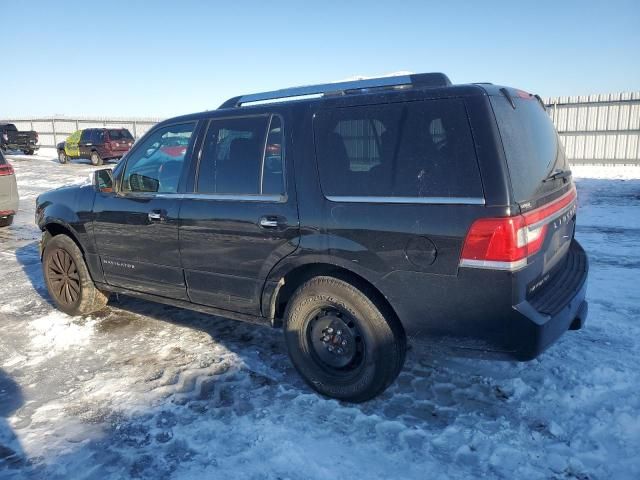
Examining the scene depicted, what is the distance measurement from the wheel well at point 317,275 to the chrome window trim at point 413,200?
449mm

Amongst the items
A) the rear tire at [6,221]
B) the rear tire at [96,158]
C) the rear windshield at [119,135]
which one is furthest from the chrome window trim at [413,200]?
the rear tire at [96,158]

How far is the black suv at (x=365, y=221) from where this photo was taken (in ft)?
8.58

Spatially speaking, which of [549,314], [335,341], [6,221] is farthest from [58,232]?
[6,221]

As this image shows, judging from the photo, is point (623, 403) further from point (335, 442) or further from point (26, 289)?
point (26, 289)

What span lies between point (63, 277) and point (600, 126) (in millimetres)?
20842

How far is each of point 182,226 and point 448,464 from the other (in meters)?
2.51

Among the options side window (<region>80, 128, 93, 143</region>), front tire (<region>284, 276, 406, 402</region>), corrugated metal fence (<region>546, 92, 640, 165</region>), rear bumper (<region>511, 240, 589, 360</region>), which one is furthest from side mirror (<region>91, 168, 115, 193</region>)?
side window (<region>80, 128, 93, 143</region>)

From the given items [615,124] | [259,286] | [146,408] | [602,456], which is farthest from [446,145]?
[615,124]

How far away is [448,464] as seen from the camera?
260cm

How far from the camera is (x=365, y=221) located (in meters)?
2.92

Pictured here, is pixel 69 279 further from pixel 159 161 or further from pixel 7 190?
pixel 7 190

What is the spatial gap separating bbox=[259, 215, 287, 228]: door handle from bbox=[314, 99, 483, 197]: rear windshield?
1.22ft

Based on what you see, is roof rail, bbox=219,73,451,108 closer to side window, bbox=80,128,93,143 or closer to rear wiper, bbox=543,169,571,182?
rear wiper, bbox=543,169,571,182

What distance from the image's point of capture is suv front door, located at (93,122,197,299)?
392cm
